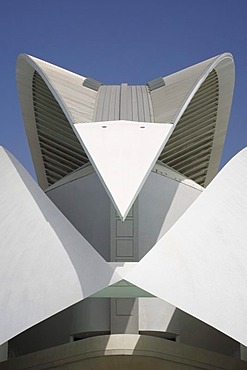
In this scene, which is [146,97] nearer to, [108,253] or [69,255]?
A: [108,253]

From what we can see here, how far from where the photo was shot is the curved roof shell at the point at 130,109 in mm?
25141

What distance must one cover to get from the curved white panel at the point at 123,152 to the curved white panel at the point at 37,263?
1541 mm

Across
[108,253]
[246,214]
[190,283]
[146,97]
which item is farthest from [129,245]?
[146,97]

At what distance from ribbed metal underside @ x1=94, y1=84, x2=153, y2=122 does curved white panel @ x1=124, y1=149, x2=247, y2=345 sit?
6316 millimetres

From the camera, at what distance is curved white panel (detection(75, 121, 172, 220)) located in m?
17.6

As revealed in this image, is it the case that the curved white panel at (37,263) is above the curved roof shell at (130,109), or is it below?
below

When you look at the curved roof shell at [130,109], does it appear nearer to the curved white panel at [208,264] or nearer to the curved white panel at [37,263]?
the curved white panel at [37,263]

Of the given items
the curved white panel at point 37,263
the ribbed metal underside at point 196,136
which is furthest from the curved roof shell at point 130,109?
the curved white panel at point 37,263

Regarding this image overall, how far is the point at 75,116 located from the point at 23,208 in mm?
5242

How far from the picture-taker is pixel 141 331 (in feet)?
70.8

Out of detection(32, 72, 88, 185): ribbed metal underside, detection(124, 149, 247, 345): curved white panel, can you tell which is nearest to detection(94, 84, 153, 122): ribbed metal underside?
detection(32, 72, 88, 185): ribbed metal underside

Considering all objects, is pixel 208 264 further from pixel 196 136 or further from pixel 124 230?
pixel 196 136

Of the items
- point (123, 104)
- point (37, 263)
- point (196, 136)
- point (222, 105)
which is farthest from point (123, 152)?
point (222, 105)

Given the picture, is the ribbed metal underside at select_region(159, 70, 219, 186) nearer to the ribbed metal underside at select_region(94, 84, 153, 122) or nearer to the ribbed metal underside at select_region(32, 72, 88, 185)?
the ribbed metal underside at select_region(94, 84, 153, 122)
